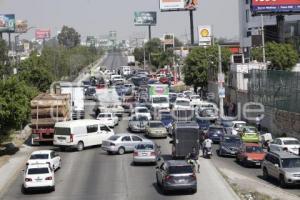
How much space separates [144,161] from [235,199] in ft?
36.5

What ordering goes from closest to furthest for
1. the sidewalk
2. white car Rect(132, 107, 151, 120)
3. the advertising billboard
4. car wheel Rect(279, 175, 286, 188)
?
car wheel Rect(279, 175, 286, 188), the sidewalk, white car Rect(132, 107, 151, 120), the advertising billboard

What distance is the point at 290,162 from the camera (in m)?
30.5

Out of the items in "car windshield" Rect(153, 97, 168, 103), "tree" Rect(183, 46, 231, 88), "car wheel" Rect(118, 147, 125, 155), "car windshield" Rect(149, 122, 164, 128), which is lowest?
"car wheel" Rect(118, 147, 125, 155)

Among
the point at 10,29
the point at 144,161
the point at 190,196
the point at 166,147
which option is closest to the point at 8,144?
the point at 166,147

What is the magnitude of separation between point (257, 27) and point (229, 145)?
274ft

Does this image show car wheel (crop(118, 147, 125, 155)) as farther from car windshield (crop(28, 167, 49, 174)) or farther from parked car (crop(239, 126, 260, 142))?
car windshield (crop(28, 167, 49, 174))

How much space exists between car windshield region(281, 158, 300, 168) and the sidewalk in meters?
13.7

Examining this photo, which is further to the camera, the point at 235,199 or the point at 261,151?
the point at 261,151

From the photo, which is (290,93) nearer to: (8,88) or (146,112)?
(146,112)

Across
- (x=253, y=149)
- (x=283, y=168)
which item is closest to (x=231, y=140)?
(x=253, y=149)

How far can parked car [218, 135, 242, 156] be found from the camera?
4075 cm

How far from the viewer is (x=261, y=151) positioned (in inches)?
1469

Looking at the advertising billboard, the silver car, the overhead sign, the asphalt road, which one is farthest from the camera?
the advertising billboard

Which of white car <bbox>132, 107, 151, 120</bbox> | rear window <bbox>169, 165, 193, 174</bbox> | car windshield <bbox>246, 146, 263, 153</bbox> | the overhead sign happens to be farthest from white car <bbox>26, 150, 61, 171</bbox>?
the overhead sign
